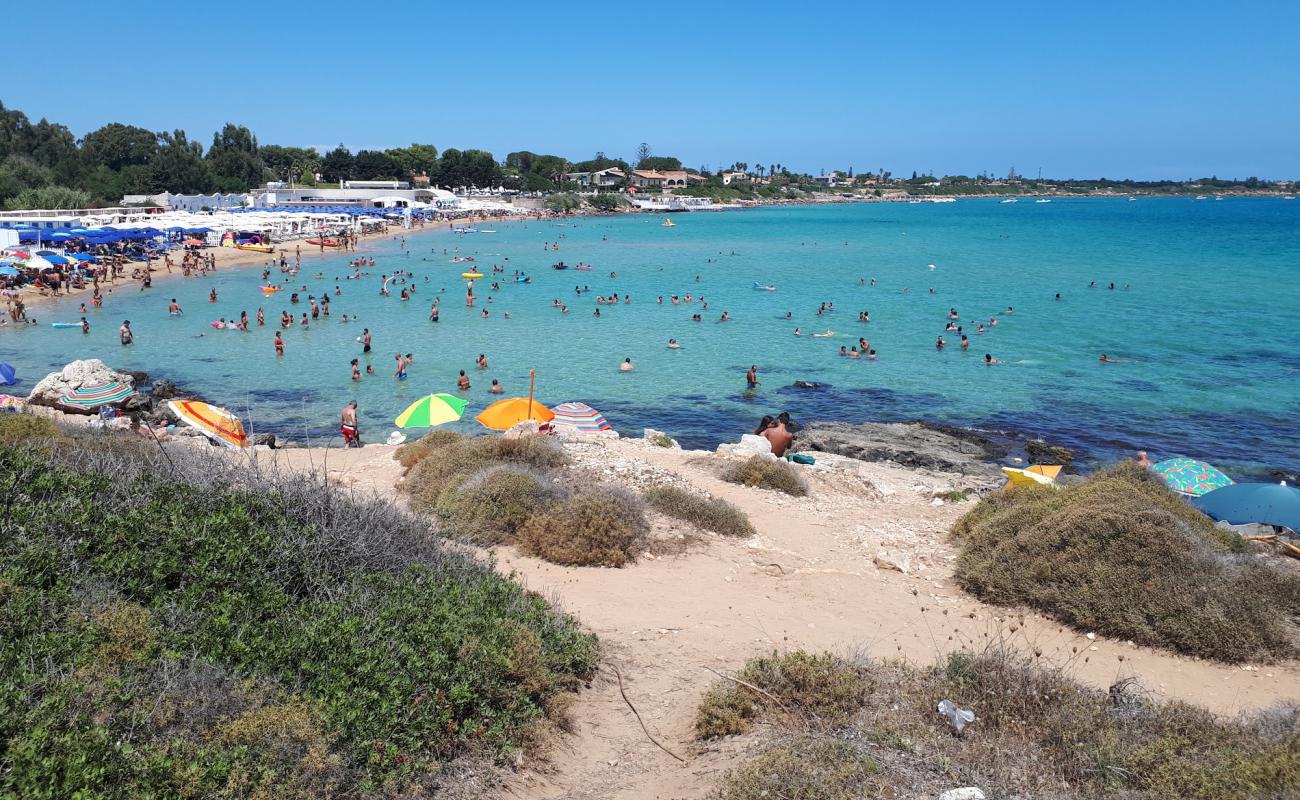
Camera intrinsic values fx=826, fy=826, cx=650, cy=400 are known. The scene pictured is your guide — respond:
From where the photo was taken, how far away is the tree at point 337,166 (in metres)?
124

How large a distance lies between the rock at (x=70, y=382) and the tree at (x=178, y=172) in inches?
3074

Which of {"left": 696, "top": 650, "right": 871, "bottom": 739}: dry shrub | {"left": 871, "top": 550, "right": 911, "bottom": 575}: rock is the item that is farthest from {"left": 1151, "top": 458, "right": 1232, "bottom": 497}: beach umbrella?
{"left": 696, "top": 650, "right": 871, "bottom": 739}: dry shrub

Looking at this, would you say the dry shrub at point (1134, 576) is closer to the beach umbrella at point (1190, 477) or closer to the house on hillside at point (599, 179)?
the beach umbrella at point (1190, 477)

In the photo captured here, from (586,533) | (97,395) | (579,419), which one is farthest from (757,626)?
(97,395)

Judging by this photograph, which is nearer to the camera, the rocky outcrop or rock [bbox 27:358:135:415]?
the rocky outcrop

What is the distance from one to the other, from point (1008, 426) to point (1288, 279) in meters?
46.0

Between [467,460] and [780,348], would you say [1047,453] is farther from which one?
[467,460]

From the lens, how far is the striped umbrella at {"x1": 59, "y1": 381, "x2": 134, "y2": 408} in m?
18.4

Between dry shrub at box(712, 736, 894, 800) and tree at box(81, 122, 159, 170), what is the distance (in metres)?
107

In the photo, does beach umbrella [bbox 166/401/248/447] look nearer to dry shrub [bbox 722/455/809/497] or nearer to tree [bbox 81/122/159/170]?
dry shrub [bbox 722/455/809/497]

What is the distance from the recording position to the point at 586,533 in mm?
9703

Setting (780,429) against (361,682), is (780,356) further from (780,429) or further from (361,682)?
(361,682)

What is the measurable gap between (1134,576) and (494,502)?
7116mm

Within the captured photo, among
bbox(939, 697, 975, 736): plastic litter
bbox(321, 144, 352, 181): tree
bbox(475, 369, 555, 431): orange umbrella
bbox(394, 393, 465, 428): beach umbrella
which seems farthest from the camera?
bbox(321, 144, 352, 181): tree
